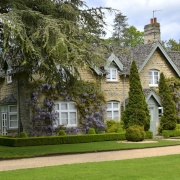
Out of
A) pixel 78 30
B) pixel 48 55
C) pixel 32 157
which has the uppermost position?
pixel 78 30

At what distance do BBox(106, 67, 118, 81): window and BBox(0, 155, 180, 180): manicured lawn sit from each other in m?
21.4

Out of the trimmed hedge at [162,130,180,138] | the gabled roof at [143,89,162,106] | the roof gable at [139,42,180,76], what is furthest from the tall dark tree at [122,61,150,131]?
the roof gable at [139,42,180,76]

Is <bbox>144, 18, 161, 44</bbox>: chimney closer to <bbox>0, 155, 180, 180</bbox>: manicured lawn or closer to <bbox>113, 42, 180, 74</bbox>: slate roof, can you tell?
<bbox>113, 42, 180, 74</bbox>: slate roof

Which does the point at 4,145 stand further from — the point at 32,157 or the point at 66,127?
the point at 32,157

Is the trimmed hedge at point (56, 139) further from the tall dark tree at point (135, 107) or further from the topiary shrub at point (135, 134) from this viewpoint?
the topiary shrub at point (135, 134)

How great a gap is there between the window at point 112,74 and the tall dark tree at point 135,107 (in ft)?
12.6

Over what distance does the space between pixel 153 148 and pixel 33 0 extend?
10.3m

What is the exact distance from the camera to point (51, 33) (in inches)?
655

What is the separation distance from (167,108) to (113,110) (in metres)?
4.53

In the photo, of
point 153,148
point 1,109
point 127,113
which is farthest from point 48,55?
point 1,109

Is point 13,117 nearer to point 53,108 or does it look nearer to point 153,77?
point 53,108

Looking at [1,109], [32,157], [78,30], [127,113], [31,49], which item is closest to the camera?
[31,49]

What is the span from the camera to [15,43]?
1711cm

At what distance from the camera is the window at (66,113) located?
33156mm
